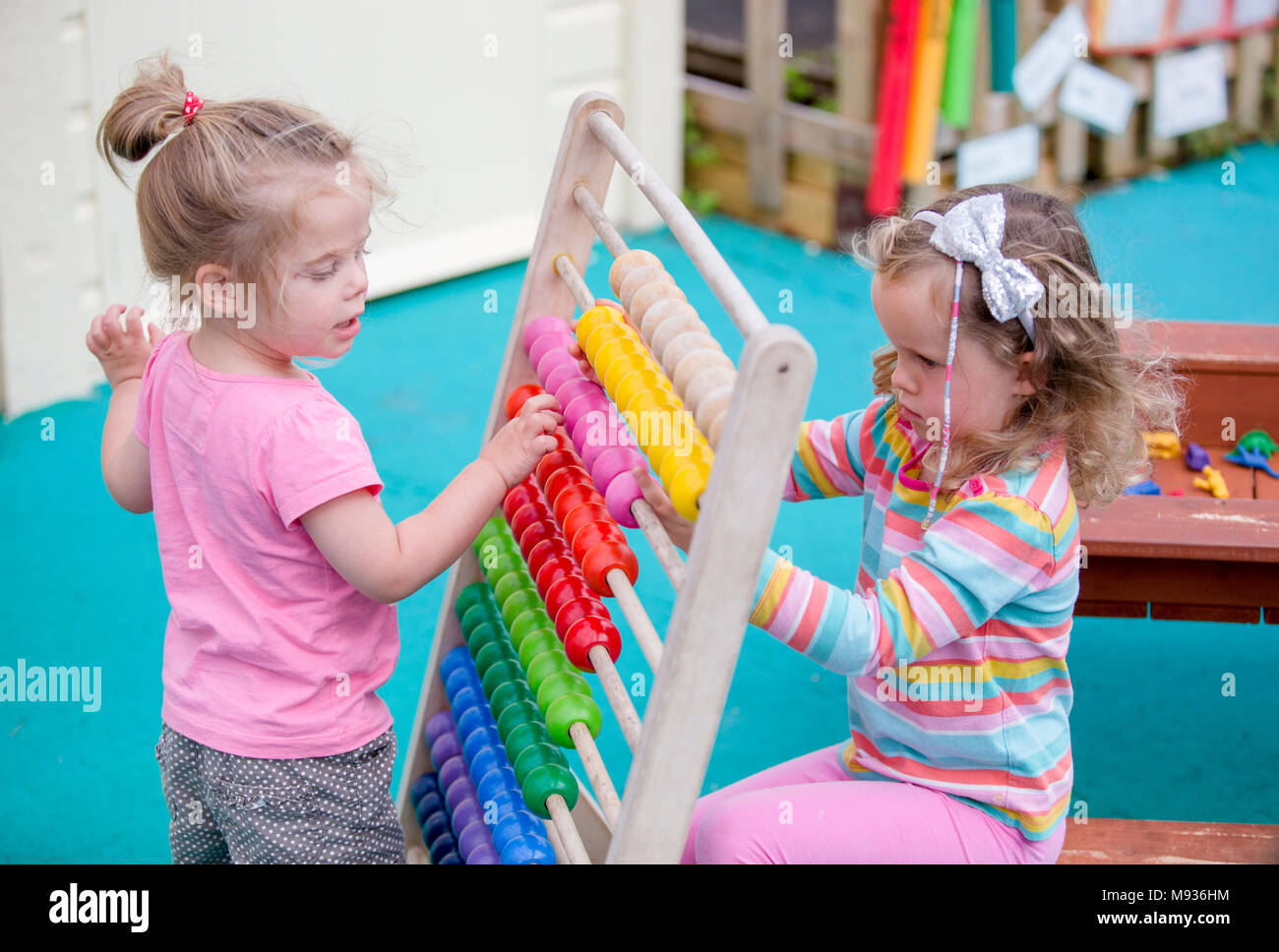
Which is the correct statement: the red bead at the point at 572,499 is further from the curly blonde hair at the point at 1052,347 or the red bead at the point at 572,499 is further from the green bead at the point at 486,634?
the curly blonde hair at the point at 1052,347

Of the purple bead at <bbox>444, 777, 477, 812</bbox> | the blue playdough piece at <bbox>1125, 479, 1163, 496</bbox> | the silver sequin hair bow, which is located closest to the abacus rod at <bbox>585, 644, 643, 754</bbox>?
the purple bead at <bbox>444, 777, 477, 812</bbox>

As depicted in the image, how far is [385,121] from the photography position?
488 centimetres

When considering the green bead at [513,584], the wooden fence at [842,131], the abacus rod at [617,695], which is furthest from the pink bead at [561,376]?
the wooden fence at [842,131]

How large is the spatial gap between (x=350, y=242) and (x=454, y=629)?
3.02 feet

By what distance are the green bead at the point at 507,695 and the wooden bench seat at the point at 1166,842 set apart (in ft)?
2.94

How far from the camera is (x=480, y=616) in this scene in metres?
2.41

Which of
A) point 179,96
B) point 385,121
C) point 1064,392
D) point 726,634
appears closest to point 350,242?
point 179,96

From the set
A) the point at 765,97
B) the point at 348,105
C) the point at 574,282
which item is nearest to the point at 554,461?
the point at 574,282

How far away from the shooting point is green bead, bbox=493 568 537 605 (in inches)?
89.3

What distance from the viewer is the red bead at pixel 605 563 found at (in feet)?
6.32

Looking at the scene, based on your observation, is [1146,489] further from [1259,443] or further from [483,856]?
[483,856]

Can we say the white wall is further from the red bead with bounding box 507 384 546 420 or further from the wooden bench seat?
the wooden bench seat

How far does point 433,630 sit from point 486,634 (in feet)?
3.97

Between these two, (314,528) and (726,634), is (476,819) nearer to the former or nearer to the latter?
(314,528)
